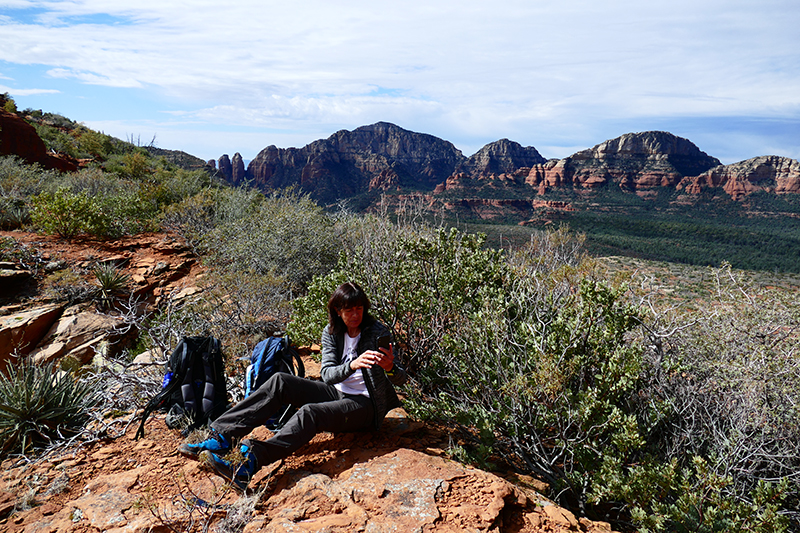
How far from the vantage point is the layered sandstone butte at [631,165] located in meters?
74.6

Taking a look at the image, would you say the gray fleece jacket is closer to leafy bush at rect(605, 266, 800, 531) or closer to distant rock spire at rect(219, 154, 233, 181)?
leafy bush at rect(605, 266, 800, 531)

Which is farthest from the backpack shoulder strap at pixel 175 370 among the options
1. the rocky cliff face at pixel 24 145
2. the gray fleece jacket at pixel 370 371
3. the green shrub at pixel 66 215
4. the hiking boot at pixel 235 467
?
the rocky cliff face at pixel 24 145

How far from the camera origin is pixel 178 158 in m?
34.5

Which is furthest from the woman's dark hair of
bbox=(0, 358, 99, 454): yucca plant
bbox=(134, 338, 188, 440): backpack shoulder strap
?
bbox=(0, 358, 99, 454): yucca plant

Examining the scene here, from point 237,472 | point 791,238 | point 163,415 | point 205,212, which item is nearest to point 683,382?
point 237,472

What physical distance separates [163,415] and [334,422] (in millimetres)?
1562

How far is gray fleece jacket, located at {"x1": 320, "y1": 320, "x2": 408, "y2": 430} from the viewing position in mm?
2777

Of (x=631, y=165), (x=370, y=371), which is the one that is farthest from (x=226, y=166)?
(x=370, y=371)

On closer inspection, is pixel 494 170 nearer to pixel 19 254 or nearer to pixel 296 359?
pixel 19 254

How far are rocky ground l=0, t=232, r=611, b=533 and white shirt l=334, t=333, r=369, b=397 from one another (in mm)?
326

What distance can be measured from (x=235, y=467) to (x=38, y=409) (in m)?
1.91

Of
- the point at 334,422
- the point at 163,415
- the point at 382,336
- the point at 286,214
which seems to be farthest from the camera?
the point at 286,214

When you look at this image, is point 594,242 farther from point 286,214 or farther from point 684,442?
point 684,442

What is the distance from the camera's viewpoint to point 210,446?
255 cm
